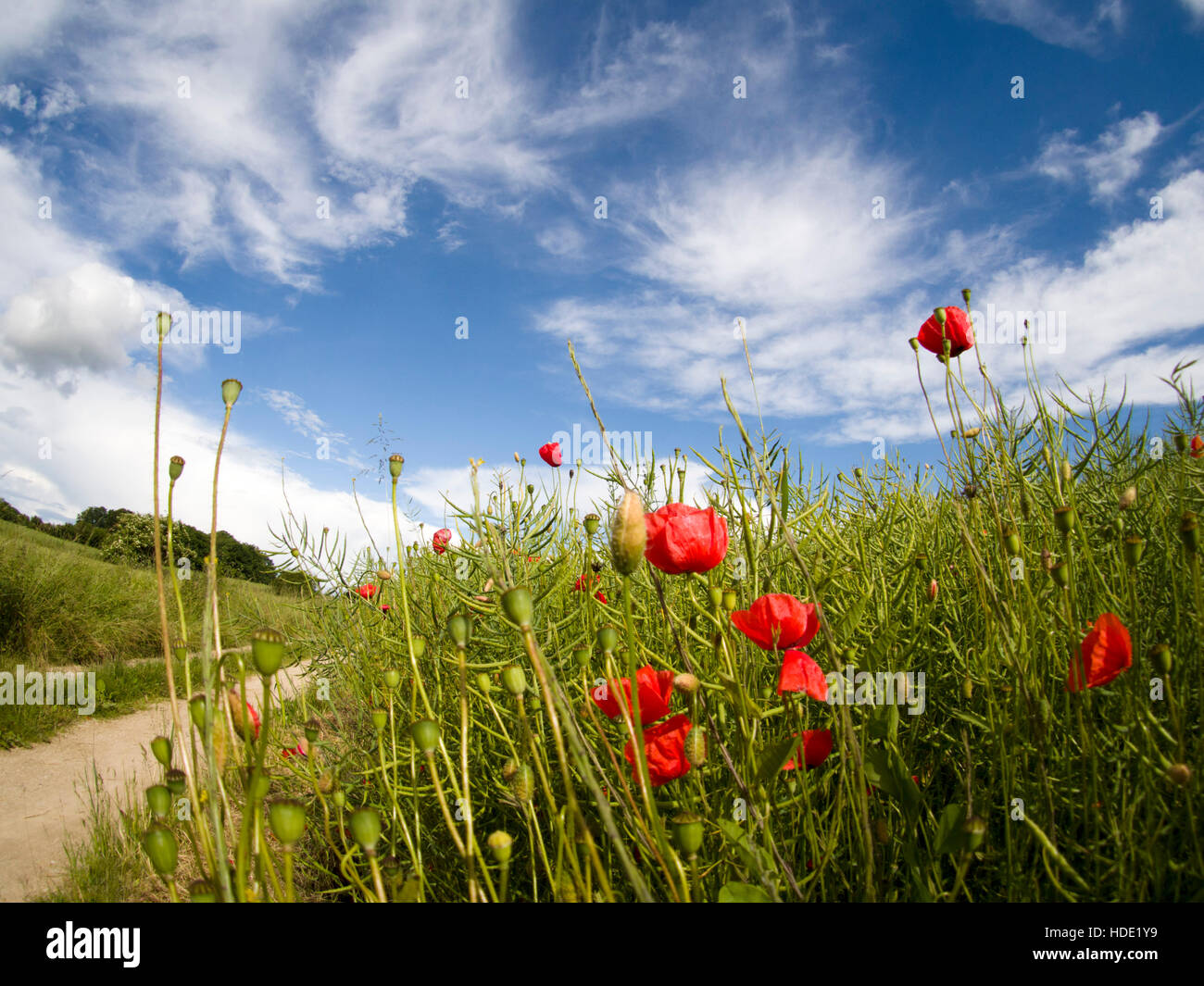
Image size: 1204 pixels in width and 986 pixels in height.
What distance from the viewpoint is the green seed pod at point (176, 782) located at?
65 cm

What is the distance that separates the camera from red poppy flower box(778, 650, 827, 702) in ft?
2.73

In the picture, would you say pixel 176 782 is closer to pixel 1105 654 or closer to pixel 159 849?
pixel 159 849

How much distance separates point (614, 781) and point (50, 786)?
4.02 m

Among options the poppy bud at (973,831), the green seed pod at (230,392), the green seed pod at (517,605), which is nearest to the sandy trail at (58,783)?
the green seed pod at (230,392)

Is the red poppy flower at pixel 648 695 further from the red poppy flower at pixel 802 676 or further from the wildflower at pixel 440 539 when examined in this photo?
the wildflower at pixel 440 539

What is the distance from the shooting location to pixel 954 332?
1.42 meters

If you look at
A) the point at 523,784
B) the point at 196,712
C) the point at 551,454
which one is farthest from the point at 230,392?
the point at 551,454

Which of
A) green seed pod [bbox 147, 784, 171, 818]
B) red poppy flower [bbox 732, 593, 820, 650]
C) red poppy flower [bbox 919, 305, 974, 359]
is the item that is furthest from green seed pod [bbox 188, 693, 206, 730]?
red poppy flower [bbox 919, 305, 974, 359]

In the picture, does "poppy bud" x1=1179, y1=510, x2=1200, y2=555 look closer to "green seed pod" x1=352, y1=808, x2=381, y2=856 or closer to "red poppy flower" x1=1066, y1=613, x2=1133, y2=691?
"red poppy flower" x1=1066, y1=613, x2=1133, y2=691

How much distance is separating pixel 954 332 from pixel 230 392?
57.9 inches

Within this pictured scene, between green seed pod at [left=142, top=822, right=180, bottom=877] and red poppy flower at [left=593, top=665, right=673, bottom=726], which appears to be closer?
green seed pod at [left=142, top=822, right=180, bottom=877]

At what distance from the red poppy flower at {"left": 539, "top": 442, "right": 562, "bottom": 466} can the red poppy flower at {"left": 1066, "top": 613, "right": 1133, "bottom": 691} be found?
1.55 meters
